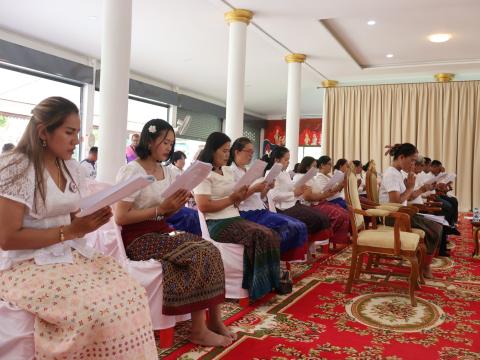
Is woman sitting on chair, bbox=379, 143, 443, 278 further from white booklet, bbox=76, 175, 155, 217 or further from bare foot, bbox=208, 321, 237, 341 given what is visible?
white booklet, bbox=76, 175, 155, 217

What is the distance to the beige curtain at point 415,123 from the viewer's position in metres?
10.6

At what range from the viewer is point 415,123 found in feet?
36.2

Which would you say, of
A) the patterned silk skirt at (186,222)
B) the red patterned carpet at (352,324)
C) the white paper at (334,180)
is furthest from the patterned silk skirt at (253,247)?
the white paper at (334,180)

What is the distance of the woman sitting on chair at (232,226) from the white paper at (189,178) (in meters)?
0.77

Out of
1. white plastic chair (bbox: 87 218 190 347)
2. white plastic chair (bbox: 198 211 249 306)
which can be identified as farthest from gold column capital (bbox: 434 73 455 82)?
white plastic chair (bbox: 87 218 190 347)

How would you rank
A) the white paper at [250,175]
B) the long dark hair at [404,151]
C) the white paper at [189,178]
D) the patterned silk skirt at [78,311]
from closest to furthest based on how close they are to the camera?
the patterned silk skirt at [78,311] < the white paper at [189,178] < the white paper at [250,175] < the long dark hair at [404,151]

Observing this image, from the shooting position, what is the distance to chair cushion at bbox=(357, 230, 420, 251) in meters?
3.47

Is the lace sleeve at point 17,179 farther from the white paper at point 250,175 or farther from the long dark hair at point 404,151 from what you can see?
the long dark hair at point 404,151

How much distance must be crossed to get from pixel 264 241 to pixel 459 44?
6737mm

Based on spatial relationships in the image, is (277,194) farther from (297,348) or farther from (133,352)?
(133,352)

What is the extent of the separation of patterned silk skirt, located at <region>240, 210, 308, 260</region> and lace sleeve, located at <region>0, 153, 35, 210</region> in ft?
7.80

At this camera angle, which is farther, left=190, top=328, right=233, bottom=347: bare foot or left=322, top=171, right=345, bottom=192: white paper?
left=322, top=171, right=345, bottom=192: white paper

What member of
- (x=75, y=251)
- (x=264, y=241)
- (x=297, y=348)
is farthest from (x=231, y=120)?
(x=75, y=251)

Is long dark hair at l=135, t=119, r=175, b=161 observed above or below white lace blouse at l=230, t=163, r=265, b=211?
above
